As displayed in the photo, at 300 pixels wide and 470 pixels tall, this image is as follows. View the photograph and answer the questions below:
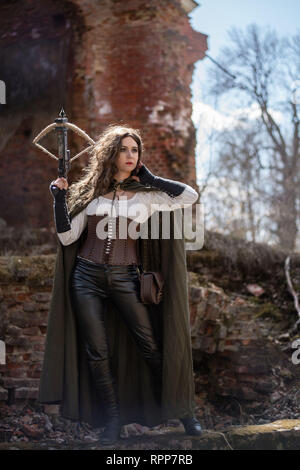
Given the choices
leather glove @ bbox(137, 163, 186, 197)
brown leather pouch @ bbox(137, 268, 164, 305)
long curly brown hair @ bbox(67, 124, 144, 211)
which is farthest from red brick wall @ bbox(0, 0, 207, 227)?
brown leather pouch @ bbox(137, 268, 164, 305)

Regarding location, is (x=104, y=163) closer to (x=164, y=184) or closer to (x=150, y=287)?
(x=164, y=184)

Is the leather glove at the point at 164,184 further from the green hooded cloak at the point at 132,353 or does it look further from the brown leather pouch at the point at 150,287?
the brown leather pouch at the point at 150,287

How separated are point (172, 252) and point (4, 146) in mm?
6828

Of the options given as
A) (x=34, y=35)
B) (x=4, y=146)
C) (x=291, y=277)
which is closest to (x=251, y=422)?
(x=291, y=277)

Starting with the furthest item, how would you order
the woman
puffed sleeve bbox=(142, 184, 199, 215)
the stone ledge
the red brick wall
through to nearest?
the red brick wall < puffed sleeve bbox=(142, 184, 199, 215) < the woman < the stone ledge

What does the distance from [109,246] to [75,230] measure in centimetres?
29

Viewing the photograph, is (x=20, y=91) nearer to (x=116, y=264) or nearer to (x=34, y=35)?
(x=34, y=35)

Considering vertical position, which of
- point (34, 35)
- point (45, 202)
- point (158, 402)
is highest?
point (34, 35)

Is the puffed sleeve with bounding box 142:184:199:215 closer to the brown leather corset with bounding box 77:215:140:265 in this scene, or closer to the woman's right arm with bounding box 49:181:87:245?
the brown leather corset with bounding box 77:215:140:265

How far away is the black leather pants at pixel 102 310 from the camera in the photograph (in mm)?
3475

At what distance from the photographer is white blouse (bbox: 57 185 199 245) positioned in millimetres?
3576

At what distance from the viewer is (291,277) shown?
25.2 ft

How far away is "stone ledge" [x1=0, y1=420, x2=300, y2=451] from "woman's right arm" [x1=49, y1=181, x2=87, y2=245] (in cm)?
139

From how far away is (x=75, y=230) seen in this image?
3617mm
